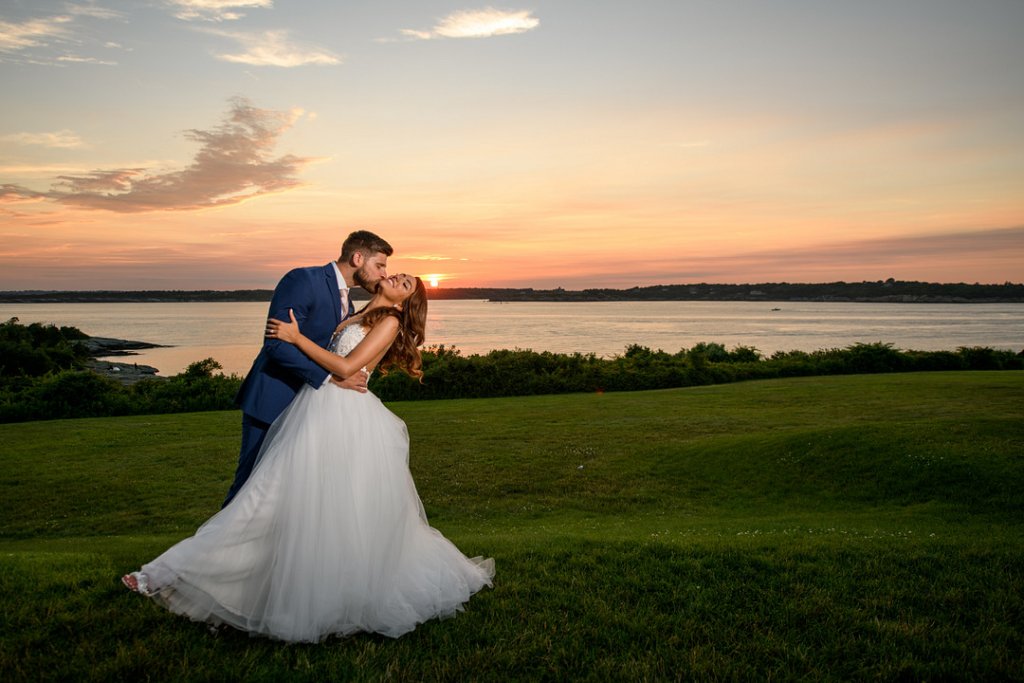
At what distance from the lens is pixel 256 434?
5.75 m

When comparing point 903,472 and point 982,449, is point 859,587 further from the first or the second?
point 982,449

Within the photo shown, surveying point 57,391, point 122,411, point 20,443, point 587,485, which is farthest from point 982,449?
point 57,391

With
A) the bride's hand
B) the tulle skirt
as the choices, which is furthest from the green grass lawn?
the bride's hand

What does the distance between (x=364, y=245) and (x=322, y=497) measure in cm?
212

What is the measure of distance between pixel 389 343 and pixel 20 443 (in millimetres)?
17556

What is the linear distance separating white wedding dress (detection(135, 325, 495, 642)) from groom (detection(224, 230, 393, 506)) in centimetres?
34

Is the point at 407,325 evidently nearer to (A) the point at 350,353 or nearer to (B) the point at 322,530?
(A) the point at 350,353

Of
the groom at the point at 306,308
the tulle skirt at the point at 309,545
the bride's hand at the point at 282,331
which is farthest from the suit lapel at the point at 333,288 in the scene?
the tulle skirt at the point at 309,545

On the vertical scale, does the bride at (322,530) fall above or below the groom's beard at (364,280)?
below

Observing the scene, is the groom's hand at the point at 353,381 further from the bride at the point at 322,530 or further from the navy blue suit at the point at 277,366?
the navy blue suit at the point at 277,366

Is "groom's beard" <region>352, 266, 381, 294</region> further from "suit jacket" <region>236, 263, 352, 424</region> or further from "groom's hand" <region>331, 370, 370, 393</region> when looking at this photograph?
"groom's hand" <region>331, 370, 370, 393</region>

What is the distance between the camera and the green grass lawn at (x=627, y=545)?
4.88m

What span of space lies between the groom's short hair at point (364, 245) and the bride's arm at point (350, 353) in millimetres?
679

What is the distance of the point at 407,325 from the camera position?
219 inches
